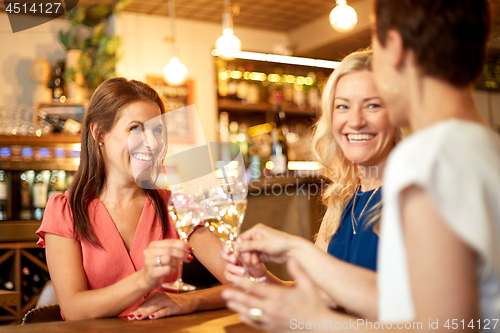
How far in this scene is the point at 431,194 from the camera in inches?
22.5

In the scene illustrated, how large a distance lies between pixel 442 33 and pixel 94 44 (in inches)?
177

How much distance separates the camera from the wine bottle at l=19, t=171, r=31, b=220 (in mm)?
3984

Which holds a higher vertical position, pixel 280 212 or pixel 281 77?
pixel 281 77

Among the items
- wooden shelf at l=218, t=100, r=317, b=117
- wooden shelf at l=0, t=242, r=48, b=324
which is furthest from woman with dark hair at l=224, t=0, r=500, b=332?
wooden shelf at l=218, t=100, r=317, b=117

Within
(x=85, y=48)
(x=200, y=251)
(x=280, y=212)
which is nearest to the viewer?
(x=200, y=251)

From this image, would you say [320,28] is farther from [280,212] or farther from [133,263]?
[133,263]

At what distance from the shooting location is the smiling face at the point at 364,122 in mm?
1516

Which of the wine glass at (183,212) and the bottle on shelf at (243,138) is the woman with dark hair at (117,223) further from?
the bottle on shelf at (243,138)

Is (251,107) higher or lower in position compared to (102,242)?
higher

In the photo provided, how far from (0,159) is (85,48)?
1.43 m

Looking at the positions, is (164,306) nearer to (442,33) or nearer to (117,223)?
(117,223)

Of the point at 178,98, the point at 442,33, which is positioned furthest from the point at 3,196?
the point at 442,33

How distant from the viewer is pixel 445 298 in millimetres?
562

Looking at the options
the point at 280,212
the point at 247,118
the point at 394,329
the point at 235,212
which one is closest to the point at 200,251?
the point at 235,212
